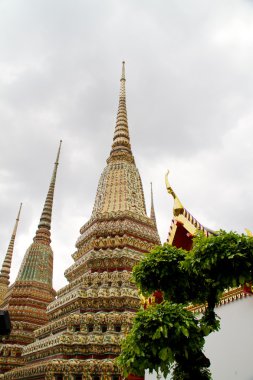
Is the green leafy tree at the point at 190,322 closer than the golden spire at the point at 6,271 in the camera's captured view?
Yes

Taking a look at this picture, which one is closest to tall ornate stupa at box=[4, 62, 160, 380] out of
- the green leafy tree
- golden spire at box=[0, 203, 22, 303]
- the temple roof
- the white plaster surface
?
the temple roof

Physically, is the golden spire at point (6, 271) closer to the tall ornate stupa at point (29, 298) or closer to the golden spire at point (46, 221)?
the golden spire at point (46, 221)

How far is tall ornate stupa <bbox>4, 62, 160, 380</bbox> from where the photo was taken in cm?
1445

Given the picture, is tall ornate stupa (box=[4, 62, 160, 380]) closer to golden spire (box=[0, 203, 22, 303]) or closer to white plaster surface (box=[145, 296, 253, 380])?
white plaster surface (box=[145, 296, 253, 380])

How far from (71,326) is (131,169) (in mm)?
9797

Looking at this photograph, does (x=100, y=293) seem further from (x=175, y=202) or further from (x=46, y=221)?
(x=46, y=221)

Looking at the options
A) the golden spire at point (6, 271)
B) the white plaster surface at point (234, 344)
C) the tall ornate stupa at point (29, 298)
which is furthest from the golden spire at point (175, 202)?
the golden spire at point (6, 271)

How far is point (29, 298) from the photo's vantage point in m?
25.1

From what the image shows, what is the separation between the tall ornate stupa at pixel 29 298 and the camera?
23297 mm

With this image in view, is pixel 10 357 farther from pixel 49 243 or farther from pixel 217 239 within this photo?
pixel 217 239

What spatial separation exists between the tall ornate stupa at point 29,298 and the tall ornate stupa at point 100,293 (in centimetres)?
349

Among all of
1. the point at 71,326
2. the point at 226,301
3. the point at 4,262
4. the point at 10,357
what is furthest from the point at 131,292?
the point at 4,262

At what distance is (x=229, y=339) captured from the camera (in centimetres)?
859

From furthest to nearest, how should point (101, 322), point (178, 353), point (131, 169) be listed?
1. point (131, 169)
2. point (101, 322)
3. point (178, 353)
